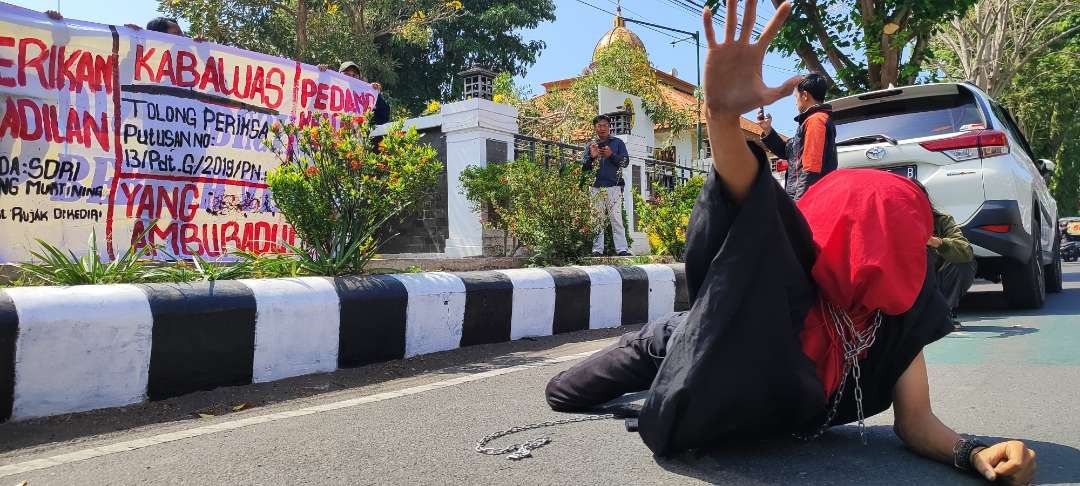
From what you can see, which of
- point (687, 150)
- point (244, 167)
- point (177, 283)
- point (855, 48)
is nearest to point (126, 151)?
point (244, 167)

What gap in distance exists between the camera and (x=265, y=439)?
8.55 feet

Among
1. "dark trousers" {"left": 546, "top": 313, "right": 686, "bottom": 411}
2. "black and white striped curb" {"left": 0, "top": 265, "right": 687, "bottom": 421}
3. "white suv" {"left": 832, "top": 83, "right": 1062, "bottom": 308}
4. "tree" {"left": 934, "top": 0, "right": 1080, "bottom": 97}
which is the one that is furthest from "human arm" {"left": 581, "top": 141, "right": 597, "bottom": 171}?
"tree" {"left": 934, "top": 0, "right": 1080, "bottom": 97}

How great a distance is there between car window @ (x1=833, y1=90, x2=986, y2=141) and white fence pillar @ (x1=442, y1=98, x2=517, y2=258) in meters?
3.77

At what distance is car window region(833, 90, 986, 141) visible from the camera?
227 inches

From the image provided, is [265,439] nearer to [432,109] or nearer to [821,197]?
[821,197]

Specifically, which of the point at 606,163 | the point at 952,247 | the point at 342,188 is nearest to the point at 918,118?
the point at 952,247

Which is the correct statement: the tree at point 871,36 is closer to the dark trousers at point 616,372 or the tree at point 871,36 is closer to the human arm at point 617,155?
the human arm at point 617,155

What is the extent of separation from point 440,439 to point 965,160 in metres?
4.58

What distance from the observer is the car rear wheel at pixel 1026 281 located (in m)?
6.00

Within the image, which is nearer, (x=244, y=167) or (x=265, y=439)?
(x=265, y=439)

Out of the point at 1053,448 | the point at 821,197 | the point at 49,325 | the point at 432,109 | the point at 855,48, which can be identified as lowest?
the point at 1053,448

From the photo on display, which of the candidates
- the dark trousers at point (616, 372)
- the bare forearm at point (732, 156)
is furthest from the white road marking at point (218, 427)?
the bare forearm at point (732, 156)

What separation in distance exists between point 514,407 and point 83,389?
5.38 feet

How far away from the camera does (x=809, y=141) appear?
177 inches
